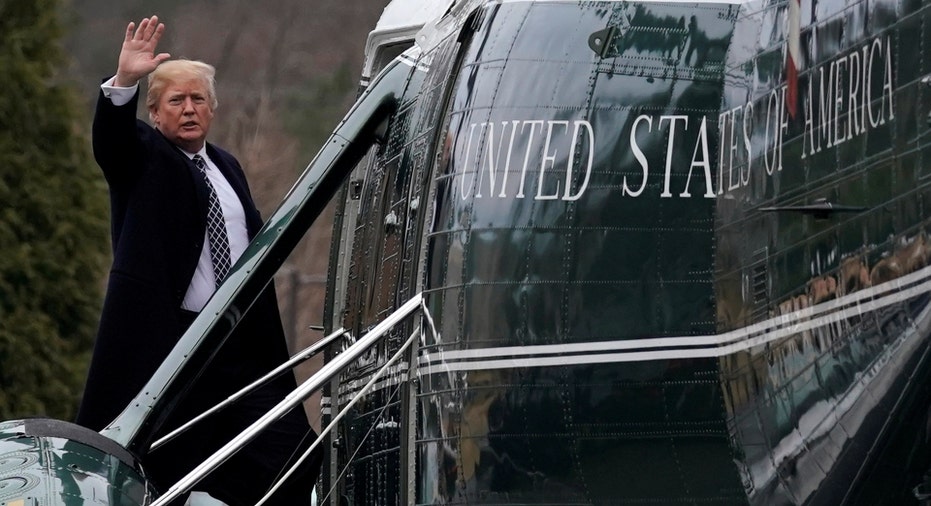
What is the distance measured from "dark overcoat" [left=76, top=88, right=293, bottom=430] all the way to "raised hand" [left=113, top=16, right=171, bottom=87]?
9 cm

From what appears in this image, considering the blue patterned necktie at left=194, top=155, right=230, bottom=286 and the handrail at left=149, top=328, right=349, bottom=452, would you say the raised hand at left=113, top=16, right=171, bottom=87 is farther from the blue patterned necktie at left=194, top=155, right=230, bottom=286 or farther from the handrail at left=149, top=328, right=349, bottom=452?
the handrail at left=149, top=328, right=349, bottom=452

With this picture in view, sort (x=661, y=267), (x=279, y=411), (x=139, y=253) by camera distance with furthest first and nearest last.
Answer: (x=139, y=253) → (x=279, y=411) → (x=661, y=267)

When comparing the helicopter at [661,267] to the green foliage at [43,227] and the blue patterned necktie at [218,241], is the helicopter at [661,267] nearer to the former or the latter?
the blue patterned necktie at [218,241]

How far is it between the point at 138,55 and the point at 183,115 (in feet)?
1.71

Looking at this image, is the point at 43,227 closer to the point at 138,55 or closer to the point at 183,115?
the point at 183,115

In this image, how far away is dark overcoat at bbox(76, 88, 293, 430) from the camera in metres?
6.18

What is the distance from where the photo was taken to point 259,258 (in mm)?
5867

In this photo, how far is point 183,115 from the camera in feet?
21.6

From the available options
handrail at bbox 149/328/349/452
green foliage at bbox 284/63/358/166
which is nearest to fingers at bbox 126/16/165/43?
handrail at bbox 149/328/349/452

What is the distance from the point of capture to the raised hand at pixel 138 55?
607 cm

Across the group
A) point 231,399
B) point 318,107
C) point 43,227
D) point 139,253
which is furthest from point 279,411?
point 318,107

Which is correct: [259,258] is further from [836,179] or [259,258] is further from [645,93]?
[836,179]

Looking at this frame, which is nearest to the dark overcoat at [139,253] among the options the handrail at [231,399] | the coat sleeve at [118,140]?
the coat sleeve at [118,140]

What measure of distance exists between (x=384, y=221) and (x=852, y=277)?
7.49 feet
